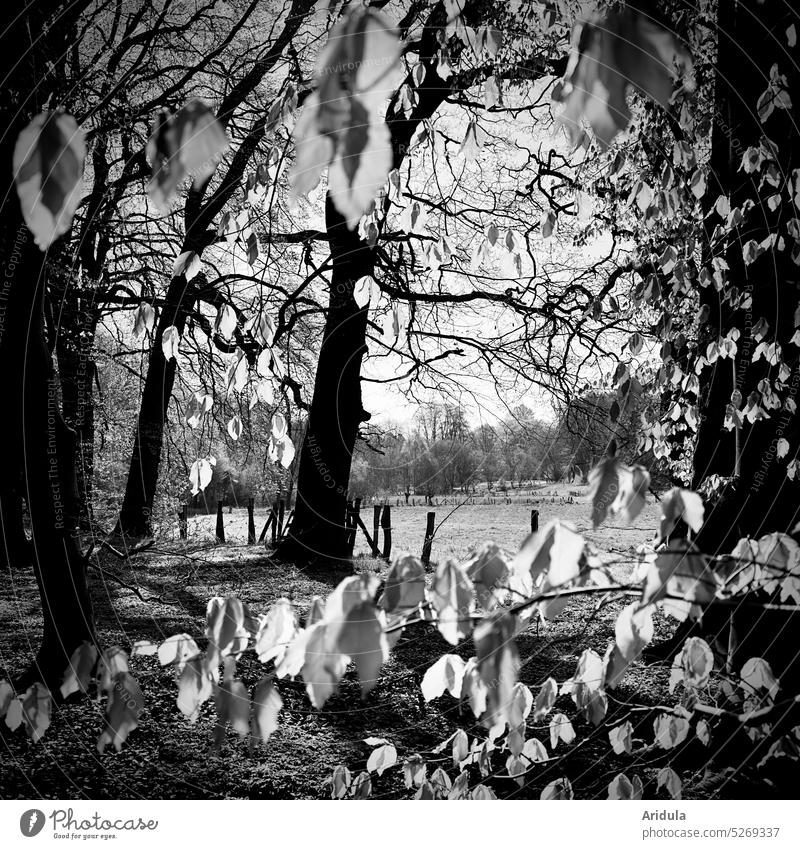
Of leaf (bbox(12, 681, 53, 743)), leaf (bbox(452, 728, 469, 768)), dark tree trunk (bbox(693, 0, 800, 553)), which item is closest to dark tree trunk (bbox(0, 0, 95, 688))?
leaf (bbox(12, 681, 53, 743))

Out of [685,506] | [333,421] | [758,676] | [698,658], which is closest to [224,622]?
[685,506]

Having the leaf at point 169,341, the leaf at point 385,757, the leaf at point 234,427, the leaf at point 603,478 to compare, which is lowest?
the leaf at point 385,757

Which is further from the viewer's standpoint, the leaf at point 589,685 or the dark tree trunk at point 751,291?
the dark tree trunk at point 751,291

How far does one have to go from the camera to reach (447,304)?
4.37 meters

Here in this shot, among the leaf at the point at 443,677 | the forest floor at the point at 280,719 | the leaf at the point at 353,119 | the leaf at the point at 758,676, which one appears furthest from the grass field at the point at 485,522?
the leaf at the point at 353,119

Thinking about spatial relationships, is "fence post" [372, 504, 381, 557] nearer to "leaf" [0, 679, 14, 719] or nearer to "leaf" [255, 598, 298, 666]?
"leaf" [0, 679, 14, 719]

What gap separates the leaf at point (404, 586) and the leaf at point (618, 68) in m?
0.66

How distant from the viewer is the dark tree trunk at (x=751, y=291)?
2.66 meters

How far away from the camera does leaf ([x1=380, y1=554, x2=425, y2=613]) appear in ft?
3.05

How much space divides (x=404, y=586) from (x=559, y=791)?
1.40 m

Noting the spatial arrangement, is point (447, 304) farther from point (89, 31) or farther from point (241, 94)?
point (89, 31)

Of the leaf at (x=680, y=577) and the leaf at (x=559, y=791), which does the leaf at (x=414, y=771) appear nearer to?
the leaf at (x=559, y=791)

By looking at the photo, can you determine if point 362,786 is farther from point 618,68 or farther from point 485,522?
point 485,522
